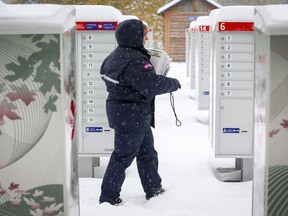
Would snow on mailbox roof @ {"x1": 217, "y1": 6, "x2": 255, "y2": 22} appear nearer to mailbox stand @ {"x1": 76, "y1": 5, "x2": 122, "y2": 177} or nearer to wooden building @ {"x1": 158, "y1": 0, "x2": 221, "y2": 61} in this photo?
mailbox stand @ {"x1": 76, "y1": 5, "x2": 122, "y2": 177}

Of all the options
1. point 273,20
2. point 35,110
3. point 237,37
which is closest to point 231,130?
point 237,37

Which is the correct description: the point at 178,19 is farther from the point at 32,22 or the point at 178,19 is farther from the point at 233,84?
the point at 32,22

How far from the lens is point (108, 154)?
563cm

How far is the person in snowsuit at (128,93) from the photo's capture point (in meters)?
4.41

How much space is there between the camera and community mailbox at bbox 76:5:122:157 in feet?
17.9

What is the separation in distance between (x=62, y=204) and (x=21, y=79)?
2.10 feet

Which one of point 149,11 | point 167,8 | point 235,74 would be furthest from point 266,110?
point 149,11

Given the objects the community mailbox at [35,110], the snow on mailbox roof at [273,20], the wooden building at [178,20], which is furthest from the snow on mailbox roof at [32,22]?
the wooden building at [178,20]

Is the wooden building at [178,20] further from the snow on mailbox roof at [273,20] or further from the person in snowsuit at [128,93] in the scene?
the snow on mailbox roof at [273,20]

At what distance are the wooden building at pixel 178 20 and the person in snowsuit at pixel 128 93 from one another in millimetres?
26087

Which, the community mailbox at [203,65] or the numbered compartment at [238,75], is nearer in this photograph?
the numbered compartment at [238,75]

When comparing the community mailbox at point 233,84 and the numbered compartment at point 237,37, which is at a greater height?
the numbered compartment at point 237,37

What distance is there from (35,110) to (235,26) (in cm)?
326

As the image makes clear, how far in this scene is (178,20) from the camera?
30.6 m
